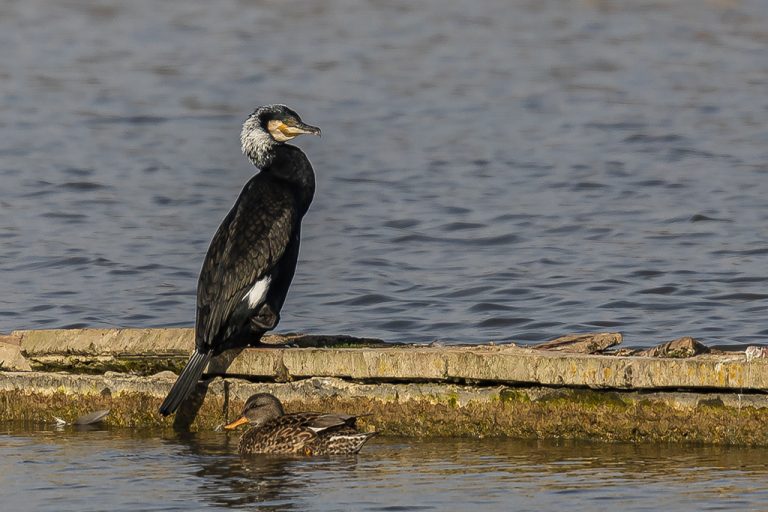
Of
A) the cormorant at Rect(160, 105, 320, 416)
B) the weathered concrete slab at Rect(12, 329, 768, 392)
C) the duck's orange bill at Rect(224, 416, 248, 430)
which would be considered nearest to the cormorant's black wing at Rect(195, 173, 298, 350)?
the cormorant at Rect(160, 105, 320, 416)

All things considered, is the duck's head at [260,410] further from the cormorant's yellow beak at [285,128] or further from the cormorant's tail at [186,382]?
the cormorant's yellow beak at [285,128]

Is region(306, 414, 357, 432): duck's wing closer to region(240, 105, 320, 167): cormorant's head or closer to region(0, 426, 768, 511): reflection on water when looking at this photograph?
region(0, 426, 768, 511): reflection on water

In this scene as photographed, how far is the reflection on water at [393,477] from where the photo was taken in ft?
23.5

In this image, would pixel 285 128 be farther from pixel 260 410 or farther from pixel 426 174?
pixel 426 174

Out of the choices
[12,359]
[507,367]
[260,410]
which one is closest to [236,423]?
[260,410]

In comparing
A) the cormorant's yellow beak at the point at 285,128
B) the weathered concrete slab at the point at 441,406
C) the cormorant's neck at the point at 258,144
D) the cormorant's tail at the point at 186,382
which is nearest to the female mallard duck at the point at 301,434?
the weathered concrete slab at the point at 441,406

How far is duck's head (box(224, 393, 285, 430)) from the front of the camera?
27.7 ft

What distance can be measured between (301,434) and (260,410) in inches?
12.2

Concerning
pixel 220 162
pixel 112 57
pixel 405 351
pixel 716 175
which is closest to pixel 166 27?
pixel 112 57

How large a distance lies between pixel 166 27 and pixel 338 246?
17762mm

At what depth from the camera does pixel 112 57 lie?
29.0 meters

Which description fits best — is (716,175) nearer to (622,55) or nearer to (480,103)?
(480,103)

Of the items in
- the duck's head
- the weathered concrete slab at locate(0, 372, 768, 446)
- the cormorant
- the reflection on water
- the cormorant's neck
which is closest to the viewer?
the reflection on water

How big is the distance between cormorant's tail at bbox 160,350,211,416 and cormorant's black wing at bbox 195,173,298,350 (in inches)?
11.9
